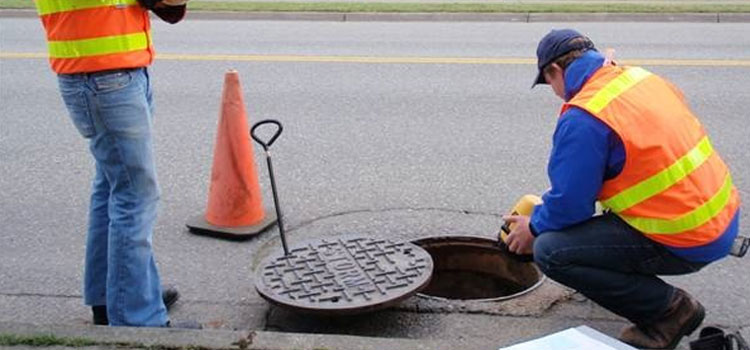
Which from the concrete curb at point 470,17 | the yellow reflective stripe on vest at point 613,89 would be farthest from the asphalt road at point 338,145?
the concrete curb at point 470,17

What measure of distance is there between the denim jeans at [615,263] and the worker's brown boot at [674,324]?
0.09ft

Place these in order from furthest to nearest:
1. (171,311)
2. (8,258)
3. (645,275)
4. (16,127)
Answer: (16,127) → (8,258) → (171,311) → (645,275)

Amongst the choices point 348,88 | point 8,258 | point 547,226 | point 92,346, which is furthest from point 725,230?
point 348,88

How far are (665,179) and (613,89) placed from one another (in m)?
0.34

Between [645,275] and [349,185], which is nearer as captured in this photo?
[645,275]

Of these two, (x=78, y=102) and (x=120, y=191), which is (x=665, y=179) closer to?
(x=120, y=191)

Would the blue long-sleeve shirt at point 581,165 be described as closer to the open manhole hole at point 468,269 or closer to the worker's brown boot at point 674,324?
the worker's brown boot at point 674,324

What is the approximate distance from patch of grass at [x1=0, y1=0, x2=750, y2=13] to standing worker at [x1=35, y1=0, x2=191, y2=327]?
934cm

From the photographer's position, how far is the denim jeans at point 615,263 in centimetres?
328

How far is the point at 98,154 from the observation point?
10.4 ft

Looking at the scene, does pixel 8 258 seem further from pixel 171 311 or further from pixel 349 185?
pixel 349 185

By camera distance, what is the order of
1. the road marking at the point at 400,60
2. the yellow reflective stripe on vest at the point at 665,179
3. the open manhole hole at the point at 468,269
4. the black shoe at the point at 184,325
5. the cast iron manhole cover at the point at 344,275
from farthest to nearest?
the road marking at the point at 400,60 < the open manhole hole at the point at 468,269 < the cast iron manhole cover at the point at 344,275 < the black shoe at the point at 184,325 < the yellow reflective stripe on vest at the point at 665,179

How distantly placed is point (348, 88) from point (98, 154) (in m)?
4.68

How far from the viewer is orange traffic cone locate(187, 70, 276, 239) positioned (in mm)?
4566
